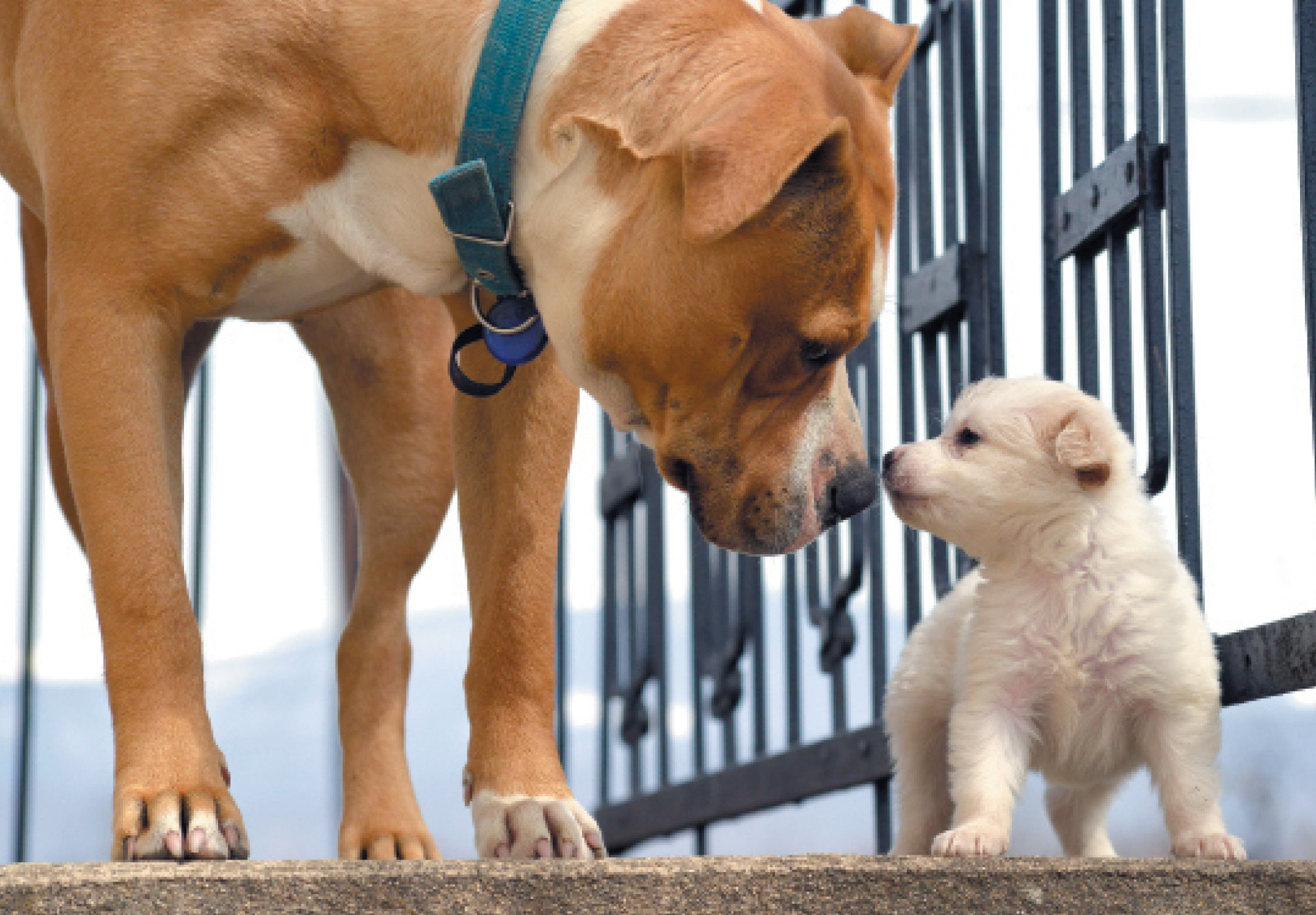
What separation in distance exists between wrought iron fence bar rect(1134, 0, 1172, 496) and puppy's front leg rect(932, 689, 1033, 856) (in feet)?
1.62

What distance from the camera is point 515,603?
7.60 feet

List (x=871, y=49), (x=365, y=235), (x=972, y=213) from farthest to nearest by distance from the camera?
(x=972, y=213), (x=871, y=49), (x=365, y=235)

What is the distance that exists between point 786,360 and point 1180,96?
742mm

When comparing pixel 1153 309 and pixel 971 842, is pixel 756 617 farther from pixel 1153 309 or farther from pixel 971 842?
pixel 971 842

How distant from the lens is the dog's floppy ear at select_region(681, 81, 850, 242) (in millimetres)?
1788

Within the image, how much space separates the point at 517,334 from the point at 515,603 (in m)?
0.39

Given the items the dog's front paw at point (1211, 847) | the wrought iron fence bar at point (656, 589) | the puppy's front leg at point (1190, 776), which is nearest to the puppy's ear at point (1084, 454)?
the puppy's front leg at point (1190, 776)

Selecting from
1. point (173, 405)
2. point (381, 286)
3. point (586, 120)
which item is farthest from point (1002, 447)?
point (173, 405)

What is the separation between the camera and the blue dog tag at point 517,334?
2201 mm

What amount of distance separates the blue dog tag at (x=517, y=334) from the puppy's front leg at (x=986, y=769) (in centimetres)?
74

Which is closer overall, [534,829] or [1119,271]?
[534,829]

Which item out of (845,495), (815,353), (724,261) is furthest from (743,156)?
(845,495)

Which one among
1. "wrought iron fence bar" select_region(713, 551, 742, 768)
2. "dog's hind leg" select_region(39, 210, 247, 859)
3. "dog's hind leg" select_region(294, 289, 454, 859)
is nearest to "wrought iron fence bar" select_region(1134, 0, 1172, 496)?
"dog's hind leg" select_region(294, 289, 454, 859)

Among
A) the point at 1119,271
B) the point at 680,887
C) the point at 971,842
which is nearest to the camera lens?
the point at 680,887
